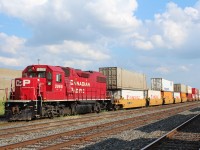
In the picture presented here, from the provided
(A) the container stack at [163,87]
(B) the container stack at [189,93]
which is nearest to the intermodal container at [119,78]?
(A) the container stack at [163,87]

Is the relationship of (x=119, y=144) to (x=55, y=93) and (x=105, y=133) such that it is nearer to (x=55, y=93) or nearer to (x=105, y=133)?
(x=105, y=133)

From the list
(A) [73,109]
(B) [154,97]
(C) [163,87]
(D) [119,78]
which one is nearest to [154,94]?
(B) [154,97]

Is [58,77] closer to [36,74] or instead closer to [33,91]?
[36,74]

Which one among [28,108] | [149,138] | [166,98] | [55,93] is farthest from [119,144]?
[166,98]

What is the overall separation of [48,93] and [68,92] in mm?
2369

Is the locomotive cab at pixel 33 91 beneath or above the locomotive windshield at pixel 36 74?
beneath

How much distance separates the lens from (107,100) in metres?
28.7

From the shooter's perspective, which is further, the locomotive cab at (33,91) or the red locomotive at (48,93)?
the red locomotive at (48,93)

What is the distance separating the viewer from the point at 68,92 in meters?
21.6

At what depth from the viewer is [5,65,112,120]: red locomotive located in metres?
18.2

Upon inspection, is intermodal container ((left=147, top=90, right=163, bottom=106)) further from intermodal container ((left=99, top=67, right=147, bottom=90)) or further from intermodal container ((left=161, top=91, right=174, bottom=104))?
intermodal container ((left=99, top=67, right=147, bottom=90))

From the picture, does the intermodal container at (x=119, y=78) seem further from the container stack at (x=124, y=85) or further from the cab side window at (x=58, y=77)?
the cab side window at (x=58, y=77)

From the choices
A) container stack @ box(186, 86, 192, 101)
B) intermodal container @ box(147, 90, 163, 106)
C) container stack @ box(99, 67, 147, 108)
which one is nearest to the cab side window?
container stack @ box(99, 67, 147, 108)

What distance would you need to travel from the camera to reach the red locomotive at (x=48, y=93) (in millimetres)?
18172
